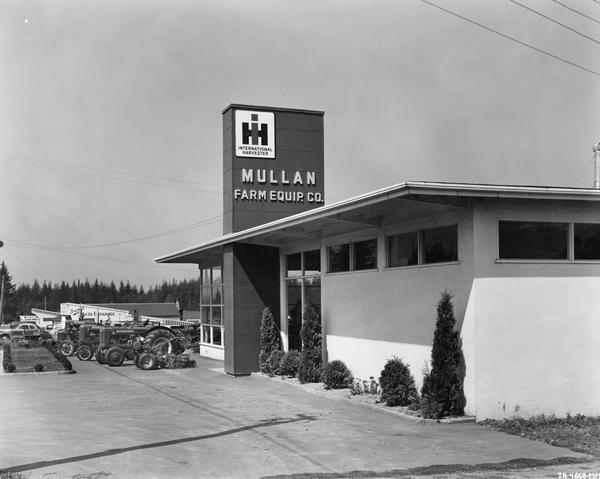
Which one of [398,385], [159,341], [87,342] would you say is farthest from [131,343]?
[398,385]

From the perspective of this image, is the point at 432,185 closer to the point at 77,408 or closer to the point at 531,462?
the point at 531,462

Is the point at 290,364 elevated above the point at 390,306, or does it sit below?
below

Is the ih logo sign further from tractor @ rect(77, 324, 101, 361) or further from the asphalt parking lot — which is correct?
tractor @ rect(77, 324, 101, 361)

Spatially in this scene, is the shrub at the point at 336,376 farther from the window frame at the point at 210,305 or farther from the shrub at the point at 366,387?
the window frame at the point at 210,305

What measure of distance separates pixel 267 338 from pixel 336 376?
5.07m

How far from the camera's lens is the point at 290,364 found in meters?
20.3

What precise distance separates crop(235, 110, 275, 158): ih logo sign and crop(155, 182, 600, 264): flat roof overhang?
4713 millimetres

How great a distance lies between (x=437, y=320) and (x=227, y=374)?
35.7ft

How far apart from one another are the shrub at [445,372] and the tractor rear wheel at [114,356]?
619 inches

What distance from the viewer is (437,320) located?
44.0ft

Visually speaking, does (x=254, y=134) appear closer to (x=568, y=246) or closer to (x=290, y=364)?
(x=290, y=364)

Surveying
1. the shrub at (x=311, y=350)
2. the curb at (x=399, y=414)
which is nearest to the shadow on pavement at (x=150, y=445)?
the curb at (x=399, y=414)

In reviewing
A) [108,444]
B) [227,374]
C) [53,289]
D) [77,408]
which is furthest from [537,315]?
[53,289]

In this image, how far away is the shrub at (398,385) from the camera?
47.6 ft
